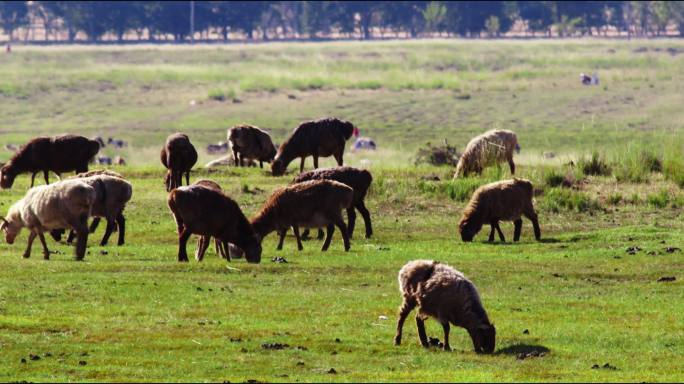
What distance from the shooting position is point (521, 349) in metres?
17.8

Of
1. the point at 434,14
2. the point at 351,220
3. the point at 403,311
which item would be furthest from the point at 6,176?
the point at 434,14

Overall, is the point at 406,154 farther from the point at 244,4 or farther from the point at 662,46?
the point at 244,4

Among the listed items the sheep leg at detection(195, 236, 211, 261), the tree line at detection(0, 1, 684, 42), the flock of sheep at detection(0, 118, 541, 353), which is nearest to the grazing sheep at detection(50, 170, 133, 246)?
the flock of sheep at detection(0, 118, 541, 353)

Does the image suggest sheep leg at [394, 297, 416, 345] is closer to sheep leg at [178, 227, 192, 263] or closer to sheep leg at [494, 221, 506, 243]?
sheep leg at [178, 227, 192, 263]

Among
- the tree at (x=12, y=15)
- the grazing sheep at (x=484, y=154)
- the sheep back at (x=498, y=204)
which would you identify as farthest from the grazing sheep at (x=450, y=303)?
the tree at (x=12, y=15)

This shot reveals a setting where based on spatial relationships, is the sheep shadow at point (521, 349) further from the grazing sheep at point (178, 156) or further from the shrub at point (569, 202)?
the grazing sheep at point (178, 156)

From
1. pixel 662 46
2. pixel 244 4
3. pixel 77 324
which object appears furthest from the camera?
pixel 244 4

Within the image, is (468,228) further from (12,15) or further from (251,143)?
(12,15)

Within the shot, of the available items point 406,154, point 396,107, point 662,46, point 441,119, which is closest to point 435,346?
point 406,154

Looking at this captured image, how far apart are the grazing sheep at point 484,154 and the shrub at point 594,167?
6.06 feet

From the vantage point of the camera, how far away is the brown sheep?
4141 cm

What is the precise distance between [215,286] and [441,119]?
49.0 metres

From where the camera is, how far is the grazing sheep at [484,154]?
119ft

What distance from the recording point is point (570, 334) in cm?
1877
